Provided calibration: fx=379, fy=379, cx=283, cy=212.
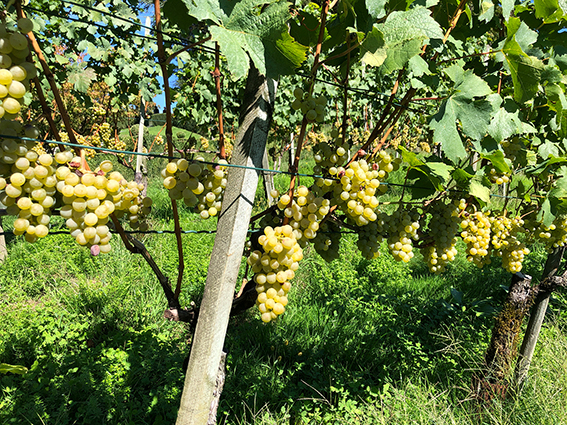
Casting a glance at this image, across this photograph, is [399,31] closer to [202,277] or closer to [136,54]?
[202,277]

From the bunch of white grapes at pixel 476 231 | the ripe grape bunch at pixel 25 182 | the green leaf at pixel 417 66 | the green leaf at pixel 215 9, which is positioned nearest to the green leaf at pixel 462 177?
the bunch of white grapes at pixel 476 231

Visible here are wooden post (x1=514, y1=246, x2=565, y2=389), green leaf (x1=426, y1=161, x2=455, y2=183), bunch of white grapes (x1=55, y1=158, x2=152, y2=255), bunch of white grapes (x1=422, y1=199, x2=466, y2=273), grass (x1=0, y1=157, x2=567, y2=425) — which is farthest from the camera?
wooden post (x1=514, y1=246, x2=565, y2=389)

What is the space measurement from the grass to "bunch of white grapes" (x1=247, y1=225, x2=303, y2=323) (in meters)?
1.36

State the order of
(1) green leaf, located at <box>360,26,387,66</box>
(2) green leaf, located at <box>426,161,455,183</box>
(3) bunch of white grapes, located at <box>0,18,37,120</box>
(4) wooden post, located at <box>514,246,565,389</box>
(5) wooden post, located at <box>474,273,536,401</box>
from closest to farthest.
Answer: (3) bunch of white grapes, located at <box>0,18,37,120</box>
(1) green leaf, located at <box>360,26,387,66</box>
(2) green leaf, located at <box>426,161,455,183</box>
(5) wooden post, located at <box>474,273,536,401</box>
(4) wooden post, located at <box>514,246,565,389</box>

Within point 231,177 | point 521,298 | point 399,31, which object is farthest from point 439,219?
point 521,298

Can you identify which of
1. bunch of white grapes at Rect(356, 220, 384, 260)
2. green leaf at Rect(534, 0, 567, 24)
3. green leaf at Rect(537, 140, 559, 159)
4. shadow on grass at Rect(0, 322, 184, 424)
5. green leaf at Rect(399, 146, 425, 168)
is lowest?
shadow on grass at Rect(0, 322, 184, 424)

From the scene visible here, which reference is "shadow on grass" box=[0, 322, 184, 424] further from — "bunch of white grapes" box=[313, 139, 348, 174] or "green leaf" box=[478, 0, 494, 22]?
"green leaf" box=[478, 0, 494, 22]

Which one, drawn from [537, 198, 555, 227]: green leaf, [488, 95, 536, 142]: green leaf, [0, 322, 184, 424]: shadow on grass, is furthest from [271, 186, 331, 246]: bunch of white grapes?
[0, 322, 184, 424]: shadow on grass

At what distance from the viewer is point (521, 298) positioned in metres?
2.53

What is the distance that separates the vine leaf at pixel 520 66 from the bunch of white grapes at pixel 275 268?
87 centimetres

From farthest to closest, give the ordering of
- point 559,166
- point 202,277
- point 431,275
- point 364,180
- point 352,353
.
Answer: point 431,275
point 202,277
point 352,353
point 559,166
point 364,180

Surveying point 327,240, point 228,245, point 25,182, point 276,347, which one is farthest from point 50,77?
point 276,347

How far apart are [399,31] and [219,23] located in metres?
0.47

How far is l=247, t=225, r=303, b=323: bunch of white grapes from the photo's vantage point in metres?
1.01
